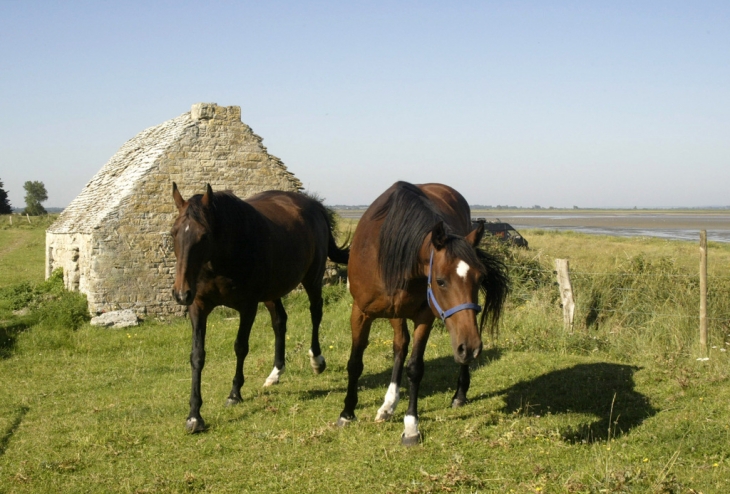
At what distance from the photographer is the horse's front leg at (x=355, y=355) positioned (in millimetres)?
A: 5902

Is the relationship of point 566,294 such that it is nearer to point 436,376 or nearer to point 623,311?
point 623,311

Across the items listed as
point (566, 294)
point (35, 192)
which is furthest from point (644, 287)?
point (35, 192)

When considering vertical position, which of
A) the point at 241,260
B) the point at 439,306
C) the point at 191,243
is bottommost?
the point at 439,306

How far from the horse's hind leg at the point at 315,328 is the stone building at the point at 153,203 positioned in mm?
5991

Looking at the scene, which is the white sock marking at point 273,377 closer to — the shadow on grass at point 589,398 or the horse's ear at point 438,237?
the shadow on grass at point 589,398

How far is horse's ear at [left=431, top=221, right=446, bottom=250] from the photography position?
4771 millimetres

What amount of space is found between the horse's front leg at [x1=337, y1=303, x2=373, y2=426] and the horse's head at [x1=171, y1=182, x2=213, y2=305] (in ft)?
4.72

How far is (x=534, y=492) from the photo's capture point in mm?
3994

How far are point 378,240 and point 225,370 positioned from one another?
13.3ft

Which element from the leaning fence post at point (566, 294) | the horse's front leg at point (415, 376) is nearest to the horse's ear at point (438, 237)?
the horse's front leg at point (415, 376)

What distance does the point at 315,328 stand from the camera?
8.43 meters

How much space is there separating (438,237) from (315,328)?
3974 mm

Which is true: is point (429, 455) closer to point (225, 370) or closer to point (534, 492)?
point (534, 492)

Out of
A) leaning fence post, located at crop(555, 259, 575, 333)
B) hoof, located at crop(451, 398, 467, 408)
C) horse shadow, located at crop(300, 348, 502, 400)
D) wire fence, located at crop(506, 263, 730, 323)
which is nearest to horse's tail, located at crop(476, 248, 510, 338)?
hoof, located at crop(451, 398, 467, 408)
